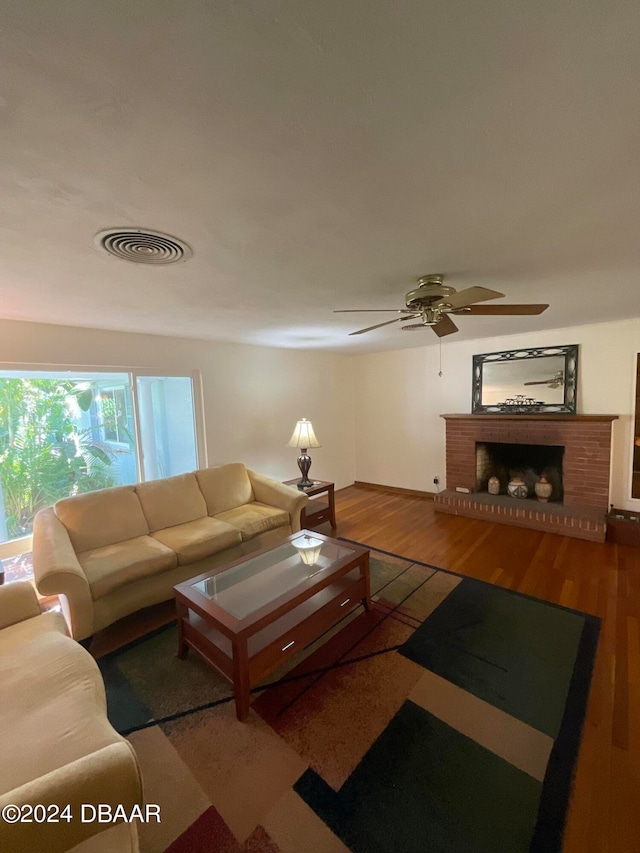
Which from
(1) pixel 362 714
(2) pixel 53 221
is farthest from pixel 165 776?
(2) pixel 53 221

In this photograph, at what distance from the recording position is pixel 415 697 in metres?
1.69

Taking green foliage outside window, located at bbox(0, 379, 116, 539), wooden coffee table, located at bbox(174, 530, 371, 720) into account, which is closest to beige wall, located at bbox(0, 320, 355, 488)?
green foliage outside window, located at bbox(0, 379, 116, 539)

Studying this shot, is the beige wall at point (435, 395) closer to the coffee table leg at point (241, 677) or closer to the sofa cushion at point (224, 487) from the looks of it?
the sofa cushion at point (224, 487)

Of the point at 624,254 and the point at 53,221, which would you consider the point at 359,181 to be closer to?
the point at 53,221

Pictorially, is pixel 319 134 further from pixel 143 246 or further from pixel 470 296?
pixel 470 296

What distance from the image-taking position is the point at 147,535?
9.11ft

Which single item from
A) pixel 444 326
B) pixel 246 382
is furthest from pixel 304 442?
pixel 444 326

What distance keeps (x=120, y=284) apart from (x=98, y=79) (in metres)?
1.31

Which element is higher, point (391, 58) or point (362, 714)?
point (391, 58)

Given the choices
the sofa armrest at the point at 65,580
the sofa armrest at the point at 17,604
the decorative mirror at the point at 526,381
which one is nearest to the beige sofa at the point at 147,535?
the sofa armrest at the point at 65,580

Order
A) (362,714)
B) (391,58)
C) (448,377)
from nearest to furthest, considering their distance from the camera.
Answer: (391,58), (362,714), (448,377)

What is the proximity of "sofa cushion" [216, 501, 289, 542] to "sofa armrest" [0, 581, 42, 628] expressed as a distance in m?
1.42

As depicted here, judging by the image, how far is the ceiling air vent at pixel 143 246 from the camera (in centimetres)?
135

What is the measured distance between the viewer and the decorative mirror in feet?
12.3
